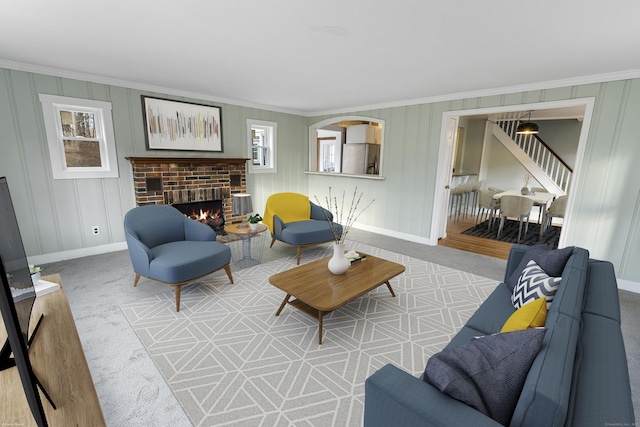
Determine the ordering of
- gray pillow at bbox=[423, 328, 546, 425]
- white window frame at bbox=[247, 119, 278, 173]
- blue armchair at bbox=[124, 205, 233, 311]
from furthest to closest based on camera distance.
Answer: white window frame at bbox=[247, 119, 278, 173] → blue armchair at bbox=[124, 205, 233, 311] → gray pillow at bbox=[423, 328, 546, 425]

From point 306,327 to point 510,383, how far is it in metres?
1.72

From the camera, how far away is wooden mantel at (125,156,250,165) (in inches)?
163

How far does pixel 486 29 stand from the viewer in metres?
2.19

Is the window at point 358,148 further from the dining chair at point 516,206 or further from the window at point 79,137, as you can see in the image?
the window at point 79,137

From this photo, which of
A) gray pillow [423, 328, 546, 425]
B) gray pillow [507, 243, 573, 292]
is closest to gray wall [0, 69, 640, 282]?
gray pillow [507, 243, 573, 292]

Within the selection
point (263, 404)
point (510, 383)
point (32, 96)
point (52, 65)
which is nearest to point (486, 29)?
point (510, 383)

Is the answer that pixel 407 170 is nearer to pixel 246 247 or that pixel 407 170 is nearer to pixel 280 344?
pixel 246 247

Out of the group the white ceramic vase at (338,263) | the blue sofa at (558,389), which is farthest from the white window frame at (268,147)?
the blue sofa at (558,389)

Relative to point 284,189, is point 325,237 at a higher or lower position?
lower

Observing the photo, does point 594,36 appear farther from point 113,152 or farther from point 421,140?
point 113,152

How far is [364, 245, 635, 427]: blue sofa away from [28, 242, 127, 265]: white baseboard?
14.5 feet

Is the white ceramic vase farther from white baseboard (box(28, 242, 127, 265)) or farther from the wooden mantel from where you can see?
white baseboard (box(28, 242, 127, 265))

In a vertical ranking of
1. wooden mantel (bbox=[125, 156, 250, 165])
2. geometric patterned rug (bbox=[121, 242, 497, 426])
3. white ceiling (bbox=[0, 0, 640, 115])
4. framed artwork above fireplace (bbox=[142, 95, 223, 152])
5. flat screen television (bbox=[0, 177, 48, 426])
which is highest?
white ceiling (bbox=[0, 0, 640, 115])

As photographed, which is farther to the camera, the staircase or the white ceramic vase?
the staircase
